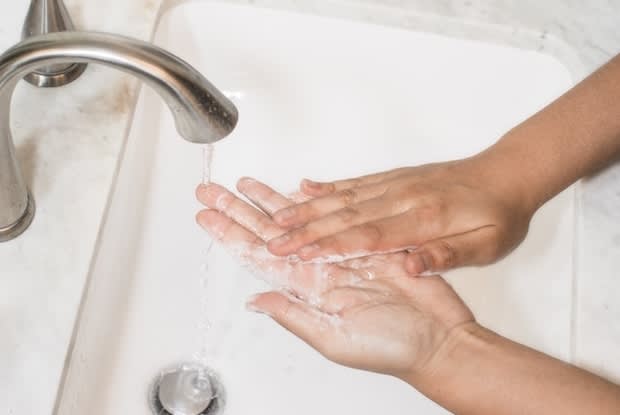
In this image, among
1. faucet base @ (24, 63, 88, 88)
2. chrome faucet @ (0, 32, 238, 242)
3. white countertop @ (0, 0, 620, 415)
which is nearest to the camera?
chrome faucet @ (0, 32, 238, 242)

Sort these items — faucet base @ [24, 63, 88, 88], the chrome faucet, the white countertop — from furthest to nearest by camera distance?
faucet base @ [24, 63, 88, 88], the white countertop, the chrome faucet

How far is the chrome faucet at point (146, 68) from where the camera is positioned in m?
0.44

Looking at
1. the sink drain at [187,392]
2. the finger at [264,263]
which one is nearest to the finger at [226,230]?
the finger at [264,263]

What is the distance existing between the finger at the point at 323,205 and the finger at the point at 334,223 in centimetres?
2

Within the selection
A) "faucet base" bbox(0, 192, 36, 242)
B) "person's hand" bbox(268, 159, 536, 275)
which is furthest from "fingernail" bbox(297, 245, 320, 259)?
"faucet base" bbox(0, 192, 36, 242)

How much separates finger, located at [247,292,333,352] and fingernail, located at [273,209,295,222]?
66 millimetres

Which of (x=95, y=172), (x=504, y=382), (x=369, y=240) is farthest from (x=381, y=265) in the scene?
(x=95, y=172)

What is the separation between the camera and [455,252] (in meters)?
0.61

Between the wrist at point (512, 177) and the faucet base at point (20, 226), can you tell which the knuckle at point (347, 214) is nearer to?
the wrist at point (512, 177)

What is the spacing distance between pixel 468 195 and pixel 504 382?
6.3 inches

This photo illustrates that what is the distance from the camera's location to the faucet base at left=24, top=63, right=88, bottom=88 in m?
0.66

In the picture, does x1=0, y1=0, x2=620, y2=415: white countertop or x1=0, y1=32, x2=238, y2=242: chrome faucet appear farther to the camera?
x1=0, y1=0, x2=620, y2=415: white countertop

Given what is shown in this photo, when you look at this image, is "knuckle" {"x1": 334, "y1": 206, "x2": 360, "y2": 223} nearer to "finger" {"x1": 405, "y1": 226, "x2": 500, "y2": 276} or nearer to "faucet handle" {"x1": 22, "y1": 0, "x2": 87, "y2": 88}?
"finger" {"x1": 405, "y1": 226, "x2": 500, "y2": 276}

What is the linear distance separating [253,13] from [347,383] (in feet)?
1.24
